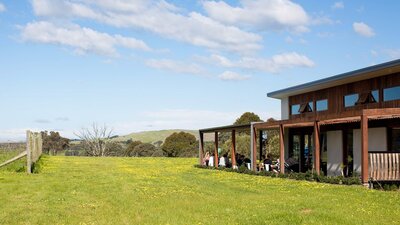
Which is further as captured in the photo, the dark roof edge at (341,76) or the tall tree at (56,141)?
the tall tree at (56,141)

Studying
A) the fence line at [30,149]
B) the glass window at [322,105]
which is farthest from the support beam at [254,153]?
the fence line at [30,149]

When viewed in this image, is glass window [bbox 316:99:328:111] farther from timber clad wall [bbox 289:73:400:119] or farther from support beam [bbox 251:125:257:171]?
support beam [bbox 251:125:257:171]

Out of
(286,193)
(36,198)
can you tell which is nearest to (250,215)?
(286,193)

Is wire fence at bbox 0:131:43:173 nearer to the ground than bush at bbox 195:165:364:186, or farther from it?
farther from it

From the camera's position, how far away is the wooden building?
17672 millimetres

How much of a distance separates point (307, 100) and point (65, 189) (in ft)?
51.2

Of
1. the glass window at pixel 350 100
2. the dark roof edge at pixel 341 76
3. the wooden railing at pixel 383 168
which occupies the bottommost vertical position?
the wooden railing at pixel 383 168

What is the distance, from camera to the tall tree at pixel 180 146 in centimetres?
6331

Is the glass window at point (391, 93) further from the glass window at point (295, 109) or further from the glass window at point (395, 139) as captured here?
the glass window at point (295, 109)

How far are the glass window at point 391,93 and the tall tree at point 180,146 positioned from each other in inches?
1621

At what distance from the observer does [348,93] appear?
78.9 ft

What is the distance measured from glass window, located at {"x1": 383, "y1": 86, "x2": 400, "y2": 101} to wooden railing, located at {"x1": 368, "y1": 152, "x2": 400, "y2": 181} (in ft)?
12.5

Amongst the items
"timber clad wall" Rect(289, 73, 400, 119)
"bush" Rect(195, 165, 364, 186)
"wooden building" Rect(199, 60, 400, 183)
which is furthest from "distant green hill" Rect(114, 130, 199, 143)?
"bush" Rect(195, 165, 364, 186)

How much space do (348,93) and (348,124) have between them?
152 cm
